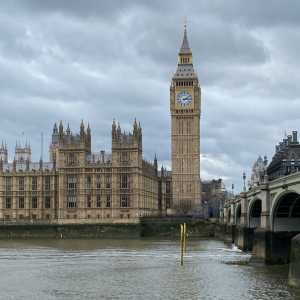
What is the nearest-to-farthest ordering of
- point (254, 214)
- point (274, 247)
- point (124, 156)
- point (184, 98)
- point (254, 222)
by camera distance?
point (274, 247) → point (254, 222) → point (254, 214) → point (124, 156) → point (184, 98)

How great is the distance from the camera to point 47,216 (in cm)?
15638

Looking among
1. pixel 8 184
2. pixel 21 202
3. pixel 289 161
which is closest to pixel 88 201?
pixel 21 202

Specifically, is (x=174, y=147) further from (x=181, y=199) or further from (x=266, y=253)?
(x=266, y=253)

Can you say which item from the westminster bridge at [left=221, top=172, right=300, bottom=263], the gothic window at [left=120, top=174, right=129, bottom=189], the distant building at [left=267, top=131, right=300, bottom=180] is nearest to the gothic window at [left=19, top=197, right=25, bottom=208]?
the gothic window at [left=120, top=174, right=129, bottom=189]

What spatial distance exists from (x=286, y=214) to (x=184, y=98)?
10940 cm

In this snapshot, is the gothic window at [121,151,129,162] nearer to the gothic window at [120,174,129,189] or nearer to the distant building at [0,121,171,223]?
the distant building at [0,121,171,223]

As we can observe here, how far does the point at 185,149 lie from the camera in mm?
171375

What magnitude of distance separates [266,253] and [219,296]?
19.9 m

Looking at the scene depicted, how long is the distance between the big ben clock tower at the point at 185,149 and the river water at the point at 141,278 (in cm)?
9877

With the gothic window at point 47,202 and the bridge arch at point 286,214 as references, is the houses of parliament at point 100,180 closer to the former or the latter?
the gothic window at point 47,202

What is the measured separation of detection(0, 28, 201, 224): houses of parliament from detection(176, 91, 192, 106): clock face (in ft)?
1.17

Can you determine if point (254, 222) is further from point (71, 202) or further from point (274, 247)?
point (71, 202)

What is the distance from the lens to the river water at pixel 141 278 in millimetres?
43062

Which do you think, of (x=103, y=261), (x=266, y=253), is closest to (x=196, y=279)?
(x=266, y=253)
